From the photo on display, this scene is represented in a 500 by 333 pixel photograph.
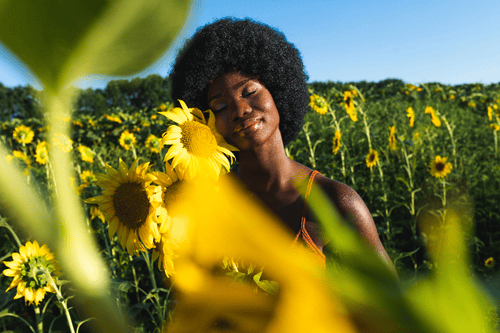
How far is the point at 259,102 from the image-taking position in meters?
0.87

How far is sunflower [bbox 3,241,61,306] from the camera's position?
1129 mm

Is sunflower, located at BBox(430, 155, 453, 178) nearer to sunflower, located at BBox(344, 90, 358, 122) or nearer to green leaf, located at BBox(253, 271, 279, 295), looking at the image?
sunflower, located at BBox(344, 90, 358, 122)

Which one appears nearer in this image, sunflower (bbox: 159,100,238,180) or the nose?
sunflower (bbox: 159,100,238,180)

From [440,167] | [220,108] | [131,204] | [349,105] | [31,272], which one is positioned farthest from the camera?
[349,105]

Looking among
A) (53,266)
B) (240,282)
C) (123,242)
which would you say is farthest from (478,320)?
(53,266)

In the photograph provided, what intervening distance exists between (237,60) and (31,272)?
1.00 metres

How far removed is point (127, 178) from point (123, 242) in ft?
0.46

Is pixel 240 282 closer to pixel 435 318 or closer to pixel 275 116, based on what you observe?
pixel 435 318

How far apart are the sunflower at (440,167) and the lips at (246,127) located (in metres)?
1.95

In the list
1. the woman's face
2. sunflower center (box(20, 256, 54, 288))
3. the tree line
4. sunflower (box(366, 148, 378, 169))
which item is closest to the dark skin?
the woman's face

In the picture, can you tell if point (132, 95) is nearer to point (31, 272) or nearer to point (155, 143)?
point (155, 143)

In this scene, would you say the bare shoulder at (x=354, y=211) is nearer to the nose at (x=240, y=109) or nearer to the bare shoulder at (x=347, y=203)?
the bare shoulder at (x=347, y=203)

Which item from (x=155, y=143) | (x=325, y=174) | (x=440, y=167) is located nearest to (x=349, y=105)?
(x=325, y=174)

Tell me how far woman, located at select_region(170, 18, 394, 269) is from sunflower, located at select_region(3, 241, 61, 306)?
73cm
